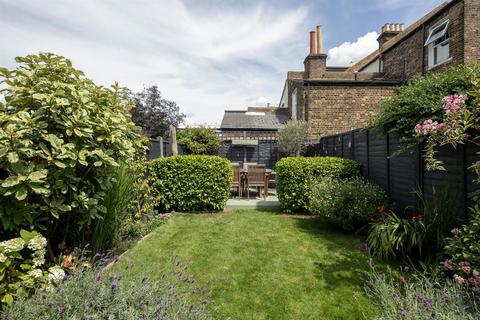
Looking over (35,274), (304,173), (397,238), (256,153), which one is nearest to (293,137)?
(256,153)

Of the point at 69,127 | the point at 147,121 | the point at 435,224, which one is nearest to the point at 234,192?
the point at 435,224

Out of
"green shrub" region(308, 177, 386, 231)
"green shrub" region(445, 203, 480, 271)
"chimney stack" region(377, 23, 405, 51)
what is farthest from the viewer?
"chimney stack" region(377, 23, 405, 51)

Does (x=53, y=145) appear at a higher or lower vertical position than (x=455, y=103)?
lower

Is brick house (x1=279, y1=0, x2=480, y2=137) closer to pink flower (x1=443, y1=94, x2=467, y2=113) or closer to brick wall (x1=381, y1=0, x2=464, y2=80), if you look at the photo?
brick wall (x1=381, y1=0, x2=464, y2=80)

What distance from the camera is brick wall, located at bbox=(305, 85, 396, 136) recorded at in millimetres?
12367

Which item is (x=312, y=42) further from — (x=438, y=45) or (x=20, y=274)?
(x=20, y=274)

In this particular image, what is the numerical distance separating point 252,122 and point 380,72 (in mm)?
9039

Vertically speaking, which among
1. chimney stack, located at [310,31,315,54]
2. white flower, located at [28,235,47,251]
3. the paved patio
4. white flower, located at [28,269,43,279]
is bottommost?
the paved patio

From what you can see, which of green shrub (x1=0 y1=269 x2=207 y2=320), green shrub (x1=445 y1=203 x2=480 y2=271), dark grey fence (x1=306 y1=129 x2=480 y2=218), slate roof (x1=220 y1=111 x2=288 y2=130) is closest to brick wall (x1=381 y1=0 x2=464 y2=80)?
dark grey fence (x1=306 y1=129 x2=480 y2=218)

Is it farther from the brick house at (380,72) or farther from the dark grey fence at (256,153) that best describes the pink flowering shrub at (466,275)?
the dark grey fence at (256,153)

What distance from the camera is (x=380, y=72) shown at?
14.5 meters

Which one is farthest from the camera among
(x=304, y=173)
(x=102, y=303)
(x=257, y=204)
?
(x=257, y=204)

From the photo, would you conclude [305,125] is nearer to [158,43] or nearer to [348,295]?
[158,43]

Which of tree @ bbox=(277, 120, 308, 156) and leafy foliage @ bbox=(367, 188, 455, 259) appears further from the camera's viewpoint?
tree @ bbox=(277, 120, 308, 156)
